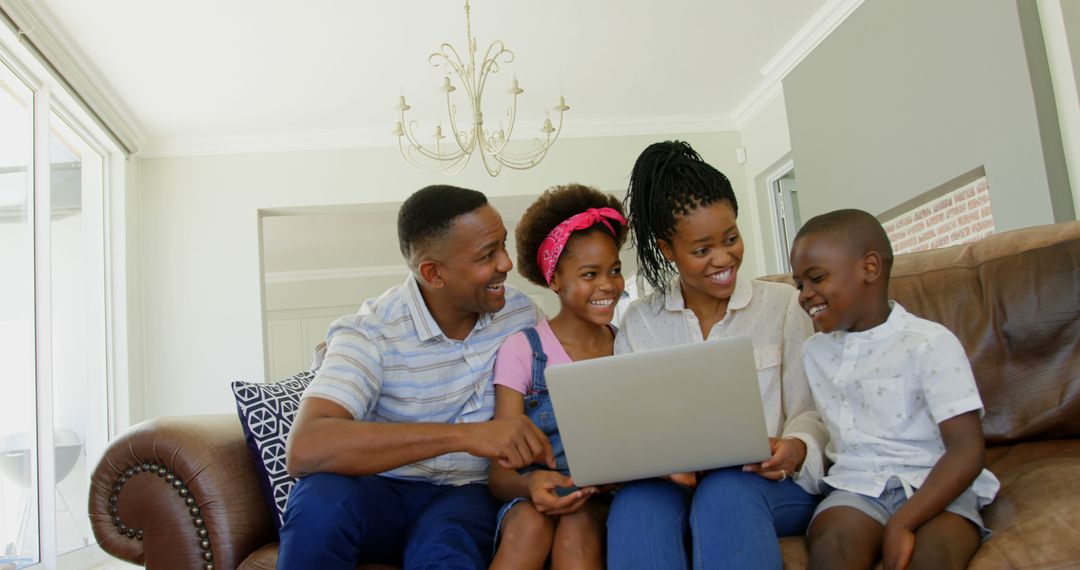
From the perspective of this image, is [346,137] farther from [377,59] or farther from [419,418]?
[419,418]

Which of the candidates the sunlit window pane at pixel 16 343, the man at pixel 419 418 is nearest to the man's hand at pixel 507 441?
the man at pixel 419 418

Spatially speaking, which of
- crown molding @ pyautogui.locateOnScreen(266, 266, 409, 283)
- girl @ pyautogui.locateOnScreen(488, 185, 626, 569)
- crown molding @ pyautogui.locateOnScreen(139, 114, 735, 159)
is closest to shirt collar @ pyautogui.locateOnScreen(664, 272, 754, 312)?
girl @ pyautogui.locateOnScreen(488, 185, 626, 569)

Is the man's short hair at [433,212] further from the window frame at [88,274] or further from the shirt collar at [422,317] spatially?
the window frame at [88,274]

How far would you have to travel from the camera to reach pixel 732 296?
1566mm

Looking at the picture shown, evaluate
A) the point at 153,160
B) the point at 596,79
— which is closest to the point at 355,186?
the point at 153,160

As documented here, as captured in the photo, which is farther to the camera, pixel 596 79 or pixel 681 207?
pixel 596 79

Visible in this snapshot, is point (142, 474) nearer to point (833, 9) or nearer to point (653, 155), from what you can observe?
point (653, 155)

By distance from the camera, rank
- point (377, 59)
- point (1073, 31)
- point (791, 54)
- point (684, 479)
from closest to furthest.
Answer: point (684, 479)
point (1073, 31)
point (377, 59)
point (791, 54)

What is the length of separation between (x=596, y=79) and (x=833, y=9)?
Result: 138cm

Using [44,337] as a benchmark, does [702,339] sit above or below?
below

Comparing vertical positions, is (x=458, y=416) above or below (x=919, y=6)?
below

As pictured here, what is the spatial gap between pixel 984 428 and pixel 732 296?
0.48m

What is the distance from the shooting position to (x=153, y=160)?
17.8 ft

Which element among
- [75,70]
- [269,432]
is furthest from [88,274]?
[269,432]
